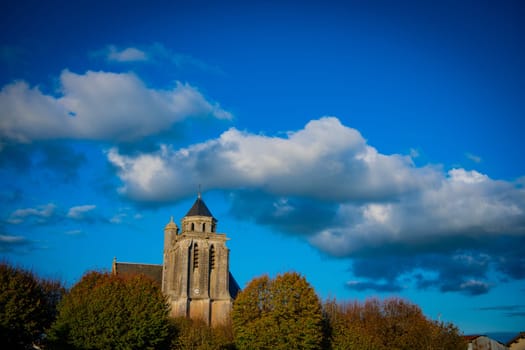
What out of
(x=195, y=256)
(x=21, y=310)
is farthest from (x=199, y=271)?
(x=21, y=310)

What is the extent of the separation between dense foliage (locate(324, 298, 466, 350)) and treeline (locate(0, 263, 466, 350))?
0.31 ft

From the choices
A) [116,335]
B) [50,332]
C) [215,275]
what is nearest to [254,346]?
[116,335]

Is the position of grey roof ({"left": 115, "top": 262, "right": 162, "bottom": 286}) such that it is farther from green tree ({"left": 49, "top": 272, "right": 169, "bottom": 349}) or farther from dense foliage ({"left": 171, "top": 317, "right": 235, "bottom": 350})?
green tree ({"left": 49, "top": 272, "right": 169, "bottom": 349})

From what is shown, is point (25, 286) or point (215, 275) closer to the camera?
point (25, 286)

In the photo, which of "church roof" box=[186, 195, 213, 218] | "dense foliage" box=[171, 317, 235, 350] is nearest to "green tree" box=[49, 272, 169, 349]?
"dense foliage" box=[171, 317, 235, 350]

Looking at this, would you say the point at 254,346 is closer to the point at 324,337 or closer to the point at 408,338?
the point at 324,337

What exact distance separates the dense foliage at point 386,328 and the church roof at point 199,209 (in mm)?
28026

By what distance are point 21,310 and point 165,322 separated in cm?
1095

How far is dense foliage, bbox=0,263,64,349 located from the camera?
40.0m

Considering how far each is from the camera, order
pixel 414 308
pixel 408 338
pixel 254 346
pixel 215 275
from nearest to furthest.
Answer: pixel 254 346
pixel 408 338
pixel 414 308
pixel 215 275

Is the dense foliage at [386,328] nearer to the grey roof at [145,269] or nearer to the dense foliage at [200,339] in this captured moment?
the dense foliage at [200,339]

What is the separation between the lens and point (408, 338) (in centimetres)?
5094

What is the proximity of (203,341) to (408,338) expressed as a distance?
66.8 feet

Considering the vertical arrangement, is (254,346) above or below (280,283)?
below
